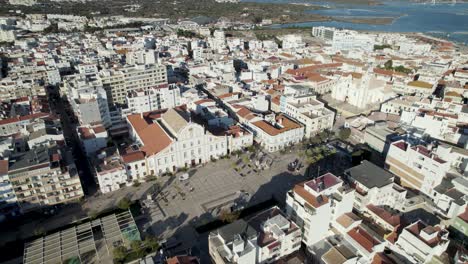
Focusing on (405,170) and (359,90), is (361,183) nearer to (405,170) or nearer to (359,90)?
(405,170)

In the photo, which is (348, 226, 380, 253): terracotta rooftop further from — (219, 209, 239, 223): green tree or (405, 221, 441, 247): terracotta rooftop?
(219, 209, 239, 223): green tree

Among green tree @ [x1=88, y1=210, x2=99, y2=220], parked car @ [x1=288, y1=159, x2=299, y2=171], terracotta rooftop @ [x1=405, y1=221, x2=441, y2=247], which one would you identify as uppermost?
terracotta rooftop @ [x1=405, y1=221, x2=441, y2=247]

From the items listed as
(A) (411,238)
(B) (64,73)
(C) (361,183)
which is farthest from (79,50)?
(A) (411,238)

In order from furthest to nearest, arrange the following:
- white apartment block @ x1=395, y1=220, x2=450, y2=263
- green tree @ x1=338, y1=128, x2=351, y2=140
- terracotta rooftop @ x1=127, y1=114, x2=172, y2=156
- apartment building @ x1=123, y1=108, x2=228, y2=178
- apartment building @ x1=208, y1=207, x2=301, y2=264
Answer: green tree @ x1=338, y1=128, x2=351, y2=140 → terracotta rooftop @ x1=127, y1=114, x2=172, y2=156 → apartment building @ x1=123, y1=108, x2=228, y2=178 → white apartment block @ x1=395, y1=220, x2=450, y2=263 → apartment building @ x1=208, y1=207, x2=301, y2=264

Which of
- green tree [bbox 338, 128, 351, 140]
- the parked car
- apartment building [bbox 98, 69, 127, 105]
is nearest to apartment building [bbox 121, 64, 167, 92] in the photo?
apartment building [bbox 98, 69, 127, 105]

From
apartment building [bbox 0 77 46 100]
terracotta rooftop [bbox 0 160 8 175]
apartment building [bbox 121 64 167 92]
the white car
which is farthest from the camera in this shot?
apartment building [bbox 121 64 167 92]

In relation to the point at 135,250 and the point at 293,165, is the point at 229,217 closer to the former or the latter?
the point at 135,250

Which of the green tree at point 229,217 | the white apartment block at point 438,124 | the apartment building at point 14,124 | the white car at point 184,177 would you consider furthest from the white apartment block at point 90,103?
the white apartment block at point 438,124
